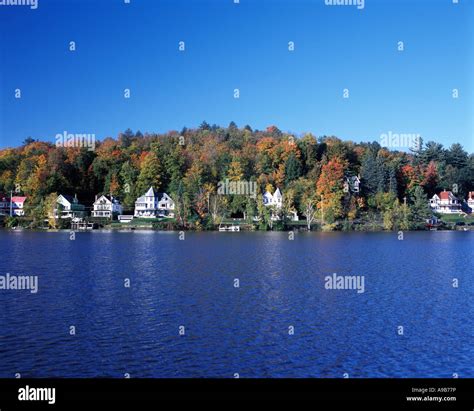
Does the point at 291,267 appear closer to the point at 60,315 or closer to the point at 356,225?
the point at 60,315

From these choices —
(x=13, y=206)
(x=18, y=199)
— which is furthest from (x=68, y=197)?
(x=13, y=206)

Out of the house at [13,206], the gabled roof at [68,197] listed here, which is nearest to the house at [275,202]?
the gabled roof at [68,197]

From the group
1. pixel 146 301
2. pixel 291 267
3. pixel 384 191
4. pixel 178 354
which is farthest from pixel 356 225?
pixel 178 354

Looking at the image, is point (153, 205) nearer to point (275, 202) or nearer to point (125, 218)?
point (125, 218)

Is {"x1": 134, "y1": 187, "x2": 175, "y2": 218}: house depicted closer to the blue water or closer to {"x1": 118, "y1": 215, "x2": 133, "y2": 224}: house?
{"x1": 118, "y1": 215, "x2": 133, "y2": 224}: house

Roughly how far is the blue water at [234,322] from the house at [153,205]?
68.8 metres

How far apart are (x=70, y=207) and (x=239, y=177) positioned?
33001mm

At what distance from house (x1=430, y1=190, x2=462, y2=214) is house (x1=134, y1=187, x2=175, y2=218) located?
56.4m

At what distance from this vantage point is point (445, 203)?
11981cm

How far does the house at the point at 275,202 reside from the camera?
92044mm

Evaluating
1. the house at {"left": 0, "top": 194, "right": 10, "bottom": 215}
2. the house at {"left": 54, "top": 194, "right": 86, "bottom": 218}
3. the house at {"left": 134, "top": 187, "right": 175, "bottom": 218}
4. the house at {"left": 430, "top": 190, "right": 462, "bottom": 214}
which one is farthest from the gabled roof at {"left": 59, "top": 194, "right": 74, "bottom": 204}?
the house at {"left": 430, "top": 190, "right": 462, "bottom": 214}

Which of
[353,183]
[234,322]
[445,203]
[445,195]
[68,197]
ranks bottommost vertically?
[234,322]

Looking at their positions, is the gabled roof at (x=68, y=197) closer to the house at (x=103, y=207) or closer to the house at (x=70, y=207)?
the house at (x=70, y=207)

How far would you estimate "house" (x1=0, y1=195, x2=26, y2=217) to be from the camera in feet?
345
